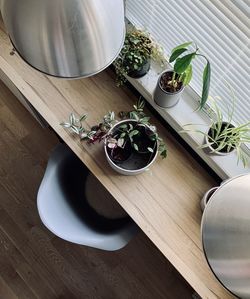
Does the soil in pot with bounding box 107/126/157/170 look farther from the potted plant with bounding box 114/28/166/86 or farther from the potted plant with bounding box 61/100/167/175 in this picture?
the potted plant with bounding box 114/28/166/86

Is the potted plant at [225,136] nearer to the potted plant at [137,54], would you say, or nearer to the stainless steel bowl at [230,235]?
the potted plant at [137,54]

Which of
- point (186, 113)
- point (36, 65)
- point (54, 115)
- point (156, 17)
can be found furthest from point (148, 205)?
point (36, 65)

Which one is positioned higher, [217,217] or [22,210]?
[217,217]

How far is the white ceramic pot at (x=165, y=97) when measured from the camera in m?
1.24

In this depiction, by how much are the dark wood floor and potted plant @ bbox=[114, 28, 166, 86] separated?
895 mm

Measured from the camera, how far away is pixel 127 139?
1.27m

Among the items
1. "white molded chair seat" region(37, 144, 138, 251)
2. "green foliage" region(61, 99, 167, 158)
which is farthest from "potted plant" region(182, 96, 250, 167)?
"white molded chair seat" region(37, 144, 138, 251)

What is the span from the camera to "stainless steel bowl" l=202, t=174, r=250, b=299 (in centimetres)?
46

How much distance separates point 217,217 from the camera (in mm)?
505

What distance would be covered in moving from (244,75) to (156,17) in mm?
338

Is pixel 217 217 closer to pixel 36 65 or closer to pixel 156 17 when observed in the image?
pixel 36 65

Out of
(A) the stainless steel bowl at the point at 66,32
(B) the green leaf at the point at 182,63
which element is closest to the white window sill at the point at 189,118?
(B) the green leaf at the point at 182,63

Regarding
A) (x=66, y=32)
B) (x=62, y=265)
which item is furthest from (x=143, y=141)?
(x=62, y=265)

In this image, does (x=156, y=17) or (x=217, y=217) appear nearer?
(x=217, y=217)
